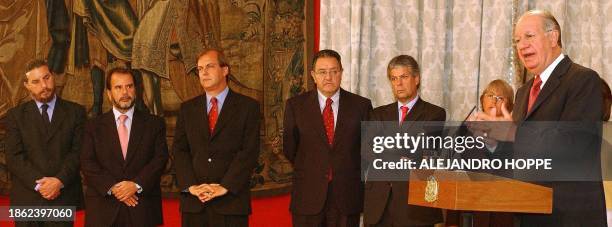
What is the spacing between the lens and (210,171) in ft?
17.3

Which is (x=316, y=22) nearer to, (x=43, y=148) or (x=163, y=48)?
(x=163, y=48)

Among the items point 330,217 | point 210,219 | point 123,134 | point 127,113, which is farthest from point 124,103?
point 330,217

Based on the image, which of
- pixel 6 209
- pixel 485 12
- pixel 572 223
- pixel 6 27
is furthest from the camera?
pixel 485 12

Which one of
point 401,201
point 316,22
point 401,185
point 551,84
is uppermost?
point 316,22

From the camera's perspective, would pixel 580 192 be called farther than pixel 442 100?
No

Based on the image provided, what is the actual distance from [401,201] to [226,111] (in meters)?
1.36

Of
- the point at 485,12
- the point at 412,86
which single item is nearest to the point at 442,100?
the point at 485,12

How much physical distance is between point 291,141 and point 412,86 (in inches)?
36.9

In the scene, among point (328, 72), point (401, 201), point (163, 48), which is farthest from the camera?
point (163, 48)

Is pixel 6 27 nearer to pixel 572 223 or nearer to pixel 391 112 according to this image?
pixel 391 112

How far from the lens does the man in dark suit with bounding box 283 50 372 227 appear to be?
532 cm

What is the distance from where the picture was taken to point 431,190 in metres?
3.44

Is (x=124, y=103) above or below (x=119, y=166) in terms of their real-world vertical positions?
above

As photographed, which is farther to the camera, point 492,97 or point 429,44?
point 429,44
